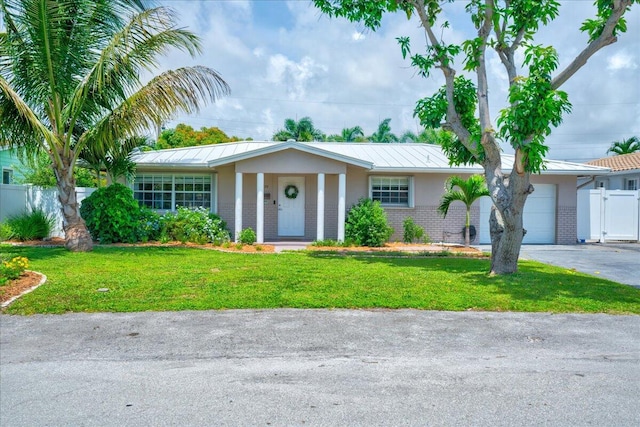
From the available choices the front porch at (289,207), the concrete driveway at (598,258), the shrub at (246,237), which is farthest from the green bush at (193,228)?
the concrete driveway at (598,258)

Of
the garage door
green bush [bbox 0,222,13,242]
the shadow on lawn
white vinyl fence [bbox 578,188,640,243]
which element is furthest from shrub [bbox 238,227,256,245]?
white vinyl fence [bbox 578,188,640,243]

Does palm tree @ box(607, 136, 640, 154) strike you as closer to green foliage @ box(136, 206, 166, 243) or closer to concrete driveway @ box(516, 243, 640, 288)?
concrete driveway @ box(516, 243, 640, 288)

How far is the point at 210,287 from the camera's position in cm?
845

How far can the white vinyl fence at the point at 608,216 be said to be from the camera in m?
19.1

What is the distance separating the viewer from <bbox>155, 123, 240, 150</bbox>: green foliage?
38.5 metres

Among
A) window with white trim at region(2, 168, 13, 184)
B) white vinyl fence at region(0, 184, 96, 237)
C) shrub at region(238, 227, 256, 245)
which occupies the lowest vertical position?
shrub at region(238, 227, 256, 245)

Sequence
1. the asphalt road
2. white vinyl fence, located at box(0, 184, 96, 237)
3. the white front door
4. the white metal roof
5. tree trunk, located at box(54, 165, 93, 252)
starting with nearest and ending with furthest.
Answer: the asphalt road
tree trunk, located at box(54, 165, 93, 252)
the white metal roof
white vinyl fence, located at box(0, 184, 96, 237)
the white front door

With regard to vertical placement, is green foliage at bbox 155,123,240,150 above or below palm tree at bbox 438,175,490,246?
above

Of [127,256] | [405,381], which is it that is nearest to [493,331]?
[405,381]

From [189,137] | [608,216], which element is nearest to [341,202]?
[608,216]

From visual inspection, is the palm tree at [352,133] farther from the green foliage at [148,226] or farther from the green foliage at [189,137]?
the green foliage at [148,226]

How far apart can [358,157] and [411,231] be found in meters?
3.45

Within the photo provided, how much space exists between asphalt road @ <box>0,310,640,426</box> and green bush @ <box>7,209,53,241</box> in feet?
32.7

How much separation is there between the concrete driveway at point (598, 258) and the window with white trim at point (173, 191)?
10.3 metres
